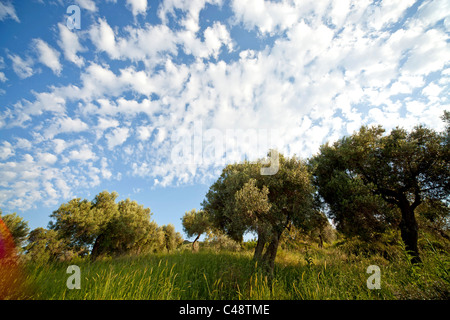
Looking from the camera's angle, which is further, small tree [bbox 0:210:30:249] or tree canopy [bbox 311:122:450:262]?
small tree [bbox 0:210:30:249]

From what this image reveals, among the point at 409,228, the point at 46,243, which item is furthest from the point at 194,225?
the point at 409,228

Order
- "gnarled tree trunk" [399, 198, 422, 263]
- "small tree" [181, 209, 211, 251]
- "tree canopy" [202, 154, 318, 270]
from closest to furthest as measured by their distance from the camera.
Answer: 1. "tree canopy" [202, 154, 318, 270]
2. "gnarled tree trunk" [399, 198, 422, 263]
3. "small tree" [181, 209, 211, 251]

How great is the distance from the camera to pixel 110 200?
104 ft

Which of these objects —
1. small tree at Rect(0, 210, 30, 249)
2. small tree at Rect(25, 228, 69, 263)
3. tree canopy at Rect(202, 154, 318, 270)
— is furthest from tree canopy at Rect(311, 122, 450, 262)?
small tree at Rect(0, 210, 30, 249)

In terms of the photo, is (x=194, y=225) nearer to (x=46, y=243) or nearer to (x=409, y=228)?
(x=46, y=243)

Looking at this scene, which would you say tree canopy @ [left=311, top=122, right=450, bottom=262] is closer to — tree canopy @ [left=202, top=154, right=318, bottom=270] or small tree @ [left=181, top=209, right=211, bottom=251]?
tree canopy @ [left=202, top=154, right=318, bottom=270]

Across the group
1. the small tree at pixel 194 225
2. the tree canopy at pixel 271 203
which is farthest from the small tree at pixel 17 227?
the tree canopy at pixel 271 203

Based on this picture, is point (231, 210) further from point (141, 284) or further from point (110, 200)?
point (110, 200)

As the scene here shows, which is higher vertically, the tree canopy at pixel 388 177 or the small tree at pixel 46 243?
the tree canopy at pixel 388 177

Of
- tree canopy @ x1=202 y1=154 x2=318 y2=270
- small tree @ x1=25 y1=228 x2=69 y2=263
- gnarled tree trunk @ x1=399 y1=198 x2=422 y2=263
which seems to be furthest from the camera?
small tree @ x1=25 y1=228 x2=69 y2=263

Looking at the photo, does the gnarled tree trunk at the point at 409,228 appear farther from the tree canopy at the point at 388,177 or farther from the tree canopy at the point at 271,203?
the tree canopy at the point at 271,203

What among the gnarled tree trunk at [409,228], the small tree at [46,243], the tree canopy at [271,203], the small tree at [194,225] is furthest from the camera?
the small tree at [194,225]

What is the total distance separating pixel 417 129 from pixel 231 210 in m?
17.3
